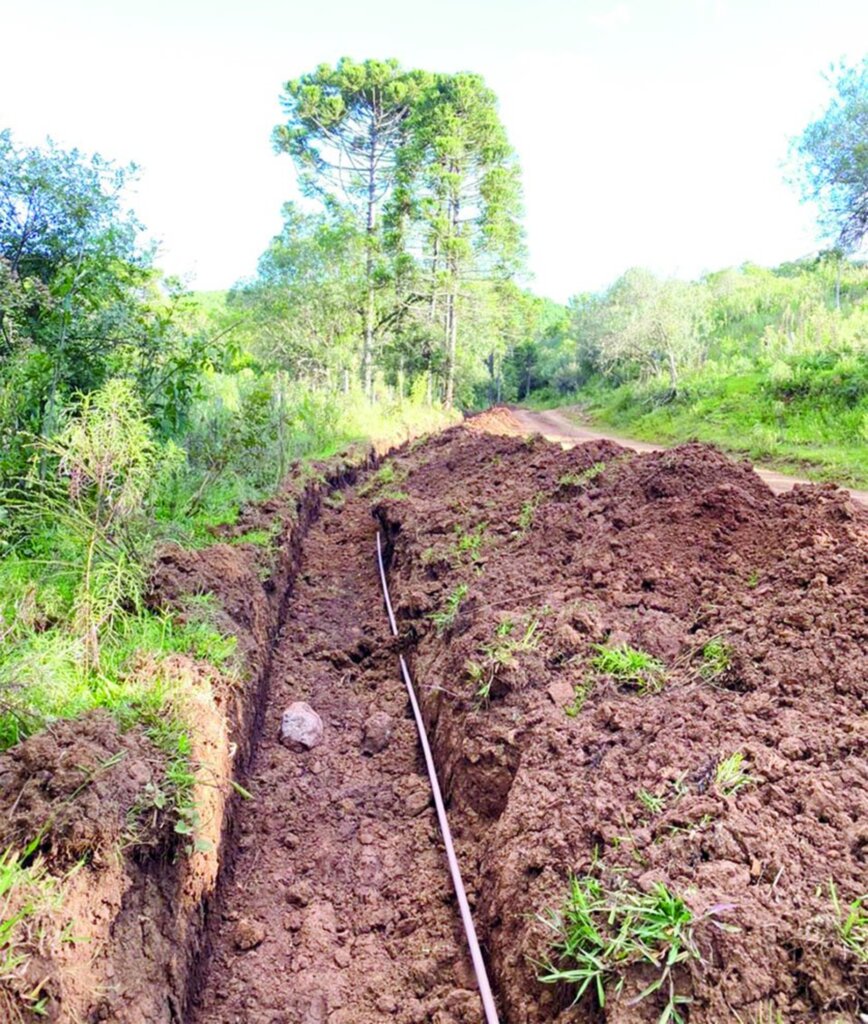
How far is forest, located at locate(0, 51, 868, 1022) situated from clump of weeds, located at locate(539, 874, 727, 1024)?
13 cm

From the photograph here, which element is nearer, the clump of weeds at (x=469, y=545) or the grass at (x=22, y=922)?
the grass at (x=22, y=922)

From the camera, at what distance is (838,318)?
2102 centimetres

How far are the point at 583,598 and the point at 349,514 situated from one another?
21.6ft

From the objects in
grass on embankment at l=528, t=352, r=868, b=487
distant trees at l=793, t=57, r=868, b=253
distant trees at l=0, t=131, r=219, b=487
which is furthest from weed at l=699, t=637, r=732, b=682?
distant trees at l=793, t=57, r=868, b=253

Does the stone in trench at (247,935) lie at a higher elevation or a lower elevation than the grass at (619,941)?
lower

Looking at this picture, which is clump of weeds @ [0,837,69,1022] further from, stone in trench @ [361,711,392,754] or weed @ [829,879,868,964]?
stone in trench @ [361,711,392,754]

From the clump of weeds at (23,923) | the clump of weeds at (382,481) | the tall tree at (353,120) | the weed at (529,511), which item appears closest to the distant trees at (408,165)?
the tall tree at (353,120)

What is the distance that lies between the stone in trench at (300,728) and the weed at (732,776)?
2.82 m

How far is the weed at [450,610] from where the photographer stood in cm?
522

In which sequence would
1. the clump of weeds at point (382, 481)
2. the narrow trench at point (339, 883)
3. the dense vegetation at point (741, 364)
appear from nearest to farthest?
the narrow trench at point (339, 883) < the clump of weeds at point (382, 481) < the dense vegetation at point (741, 364)

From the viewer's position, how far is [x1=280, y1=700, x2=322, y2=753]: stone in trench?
4578 mm

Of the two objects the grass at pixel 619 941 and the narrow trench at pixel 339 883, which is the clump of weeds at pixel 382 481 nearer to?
the narrow trench at pixel 339 883

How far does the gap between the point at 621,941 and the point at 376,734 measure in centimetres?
268

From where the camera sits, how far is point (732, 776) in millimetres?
2582
